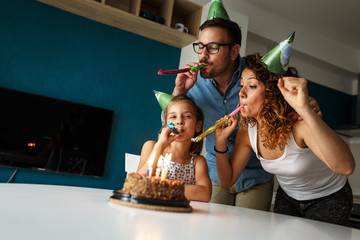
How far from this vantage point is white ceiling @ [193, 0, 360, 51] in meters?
3.79

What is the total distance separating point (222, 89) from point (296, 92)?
26.3 inches

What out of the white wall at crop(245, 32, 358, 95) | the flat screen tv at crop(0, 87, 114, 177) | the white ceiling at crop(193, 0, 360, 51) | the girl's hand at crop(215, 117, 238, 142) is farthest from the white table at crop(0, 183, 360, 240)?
the white wall at crop(245, 32, 358, 95)

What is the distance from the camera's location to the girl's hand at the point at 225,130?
1.46 metres

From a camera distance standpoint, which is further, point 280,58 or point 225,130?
point 225,130

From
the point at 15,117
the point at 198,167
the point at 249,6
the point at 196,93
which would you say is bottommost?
the point at 198,167

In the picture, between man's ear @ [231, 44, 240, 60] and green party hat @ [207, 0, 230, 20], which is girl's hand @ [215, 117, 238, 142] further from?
green party hat @ [207, 0, 230, 20]

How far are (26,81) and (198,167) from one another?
6.72ft

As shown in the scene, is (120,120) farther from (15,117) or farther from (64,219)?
(64,219)

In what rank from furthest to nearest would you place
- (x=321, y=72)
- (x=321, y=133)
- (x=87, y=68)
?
(x=321, y=72)
(x=87, y=68)
(x=321, y=133)

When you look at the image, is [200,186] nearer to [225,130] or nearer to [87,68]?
[225,130]

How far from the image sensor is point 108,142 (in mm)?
3088

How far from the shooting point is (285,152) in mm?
1337

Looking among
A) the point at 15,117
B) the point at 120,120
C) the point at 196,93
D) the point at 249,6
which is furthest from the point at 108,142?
the point at 249,6

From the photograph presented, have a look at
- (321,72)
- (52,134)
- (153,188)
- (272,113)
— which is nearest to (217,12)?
(272,113)
